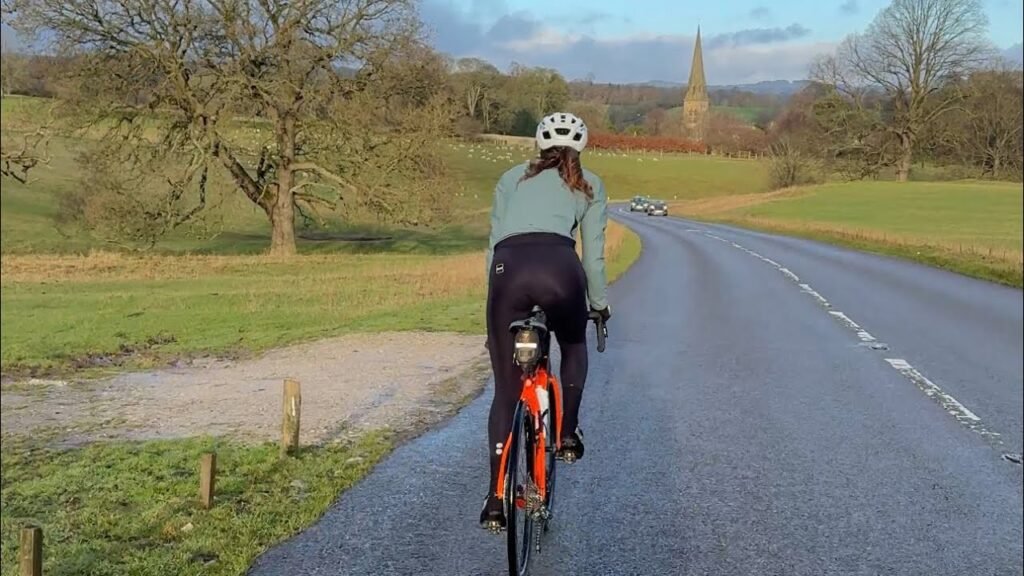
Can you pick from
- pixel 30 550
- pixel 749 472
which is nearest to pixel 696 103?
pixel 749 472

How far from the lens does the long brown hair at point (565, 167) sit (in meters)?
3.87

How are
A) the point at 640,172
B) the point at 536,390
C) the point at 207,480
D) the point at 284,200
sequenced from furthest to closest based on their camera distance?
the point at 640,172 < the point at 284,200 < the point at 207,480 < the point at 536,390

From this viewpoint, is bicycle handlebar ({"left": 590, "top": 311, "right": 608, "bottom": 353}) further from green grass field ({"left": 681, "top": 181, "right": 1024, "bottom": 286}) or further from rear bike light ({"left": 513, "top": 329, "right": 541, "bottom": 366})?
green grass field ({"left": 681, "top": 181, "right": 1024, "bottom": 286})

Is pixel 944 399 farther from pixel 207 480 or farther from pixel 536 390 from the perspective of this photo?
pixel 207 480

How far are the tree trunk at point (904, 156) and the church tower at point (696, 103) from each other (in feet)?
111

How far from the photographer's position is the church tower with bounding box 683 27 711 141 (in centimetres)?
1897

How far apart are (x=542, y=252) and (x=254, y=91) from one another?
2480 centimetres

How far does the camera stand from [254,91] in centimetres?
2658

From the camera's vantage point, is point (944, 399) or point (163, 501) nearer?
point (163, 501)

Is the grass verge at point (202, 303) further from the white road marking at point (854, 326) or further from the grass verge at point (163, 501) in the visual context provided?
the grass verge at point (163, 501)

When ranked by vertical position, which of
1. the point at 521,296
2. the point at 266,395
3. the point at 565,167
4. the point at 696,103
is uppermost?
the point at 696,103

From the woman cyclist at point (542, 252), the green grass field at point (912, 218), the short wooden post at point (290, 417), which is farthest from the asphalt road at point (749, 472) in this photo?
the green grass field at point (912, 218)

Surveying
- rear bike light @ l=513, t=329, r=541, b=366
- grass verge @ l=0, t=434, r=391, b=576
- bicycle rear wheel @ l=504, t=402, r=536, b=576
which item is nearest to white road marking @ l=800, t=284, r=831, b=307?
grass verge @ l=0, t=434, r=391, b=576

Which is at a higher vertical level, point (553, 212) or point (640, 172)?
point (640, 172)
